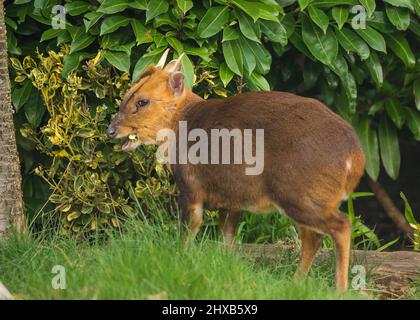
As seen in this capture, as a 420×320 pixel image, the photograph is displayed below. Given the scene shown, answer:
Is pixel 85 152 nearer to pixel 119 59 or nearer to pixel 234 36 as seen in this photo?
pixel 119 59

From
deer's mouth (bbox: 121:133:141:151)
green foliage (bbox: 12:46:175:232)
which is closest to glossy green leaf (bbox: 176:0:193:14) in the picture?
green foliage (bbox: 12:46:175:232)

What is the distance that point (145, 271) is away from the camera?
5.94 meters

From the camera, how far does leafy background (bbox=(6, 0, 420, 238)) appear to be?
7.62 meters

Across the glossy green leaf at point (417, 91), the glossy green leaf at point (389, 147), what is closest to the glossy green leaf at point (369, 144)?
the glossy green leaf at point (389, 147)

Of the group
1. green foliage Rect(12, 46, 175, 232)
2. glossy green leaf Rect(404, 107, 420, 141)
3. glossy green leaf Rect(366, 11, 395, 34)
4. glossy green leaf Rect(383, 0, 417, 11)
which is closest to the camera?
green foliage Rect(12, 46, 175, 232)

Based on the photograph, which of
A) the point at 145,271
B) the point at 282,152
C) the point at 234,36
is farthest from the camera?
the point at 234,36

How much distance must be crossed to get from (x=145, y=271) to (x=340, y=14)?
3.07 metres

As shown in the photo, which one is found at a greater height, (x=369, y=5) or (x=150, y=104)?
(x=369, y=5)

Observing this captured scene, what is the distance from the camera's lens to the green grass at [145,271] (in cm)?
582

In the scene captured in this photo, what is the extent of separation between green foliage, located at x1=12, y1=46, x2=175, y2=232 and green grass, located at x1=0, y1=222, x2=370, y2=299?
0.76 m

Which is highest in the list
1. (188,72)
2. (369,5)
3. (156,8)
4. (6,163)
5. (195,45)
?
(369,5)

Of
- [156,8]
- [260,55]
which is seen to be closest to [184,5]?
[156,8]

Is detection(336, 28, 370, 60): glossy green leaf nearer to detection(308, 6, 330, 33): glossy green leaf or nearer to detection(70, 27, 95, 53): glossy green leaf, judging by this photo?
detection(308, 6, 330, 33): glossy green leaf
